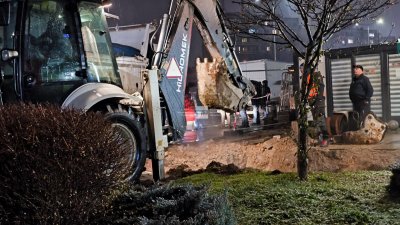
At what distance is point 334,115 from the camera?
14.4m

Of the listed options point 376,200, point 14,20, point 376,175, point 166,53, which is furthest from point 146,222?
point 166,53

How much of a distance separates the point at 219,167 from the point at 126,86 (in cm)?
254

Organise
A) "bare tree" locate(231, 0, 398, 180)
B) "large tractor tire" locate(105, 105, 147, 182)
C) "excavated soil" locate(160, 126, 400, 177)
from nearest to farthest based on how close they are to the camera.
A: "bare tree" locate(231, 0, 398, 180) < "large tractor tire" locate(105, 105, 147, 182) < "excavated soil" locate(160, 126, 400, 177)

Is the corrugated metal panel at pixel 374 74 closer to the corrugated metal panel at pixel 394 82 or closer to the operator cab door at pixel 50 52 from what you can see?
the corrugated metal panel at pixel 394 82

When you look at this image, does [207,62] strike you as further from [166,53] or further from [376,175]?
[376,175]

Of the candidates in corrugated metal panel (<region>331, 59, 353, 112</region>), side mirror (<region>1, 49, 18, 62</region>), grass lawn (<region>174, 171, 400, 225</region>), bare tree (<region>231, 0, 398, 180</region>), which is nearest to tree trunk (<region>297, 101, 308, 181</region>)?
bare tree (<region>231, 0, 398, 180</region>)

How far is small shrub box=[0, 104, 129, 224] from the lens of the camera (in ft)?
12.1

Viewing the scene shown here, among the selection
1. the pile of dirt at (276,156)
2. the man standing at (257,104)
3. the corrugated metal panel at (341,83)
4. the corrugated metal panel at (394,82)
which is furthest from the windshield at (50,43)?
the man standing at (257,104)

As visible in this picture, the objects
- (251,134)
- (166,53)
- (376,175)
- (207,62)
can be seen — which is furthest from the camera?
(251,134)

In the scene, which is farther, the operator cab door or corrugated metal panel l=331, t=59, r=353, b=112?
corrugated metal panel l=331, t=59, r=353, b=112

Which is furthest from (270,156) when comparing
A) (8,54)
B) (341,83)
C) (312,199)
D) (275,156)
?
(8,54)

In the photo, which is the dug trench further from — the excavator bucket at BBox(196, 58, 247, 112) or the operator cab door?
the operator cab door

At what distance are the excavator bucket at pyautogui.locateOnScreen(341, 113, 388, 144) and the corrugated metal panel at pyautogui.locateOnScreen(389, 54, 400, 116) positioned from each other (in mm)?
1870

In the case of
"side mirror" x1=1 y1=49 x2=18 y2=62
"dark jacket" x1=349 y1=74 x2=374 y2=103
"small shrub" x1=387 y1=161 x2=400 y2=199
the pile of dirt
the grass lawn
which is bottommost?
the pile of dirt
